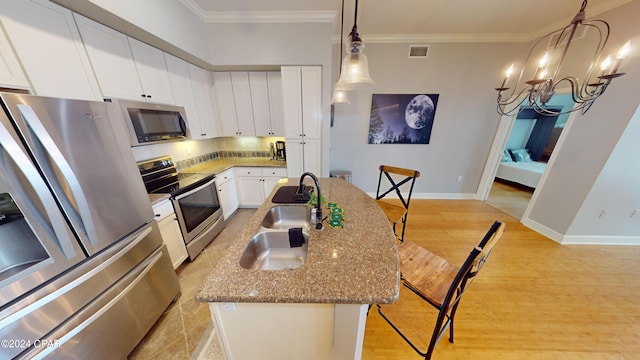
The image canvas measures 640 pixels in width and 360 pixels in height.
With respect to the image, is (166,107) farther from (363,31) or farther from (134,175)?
(363,31)

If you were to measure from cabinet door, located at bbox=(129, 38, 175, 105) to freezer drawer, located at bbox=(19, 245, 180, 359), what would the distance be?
163 centimetres

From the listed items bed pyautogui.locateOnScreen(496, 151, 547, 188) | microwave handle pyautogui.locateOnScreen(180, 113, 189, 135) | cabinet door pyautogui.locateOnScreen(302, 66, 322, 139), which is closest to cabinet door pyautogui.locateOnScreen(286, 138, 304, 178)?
cabinet door pyautogui.locateOnScreen(302, 66, 322, 139)

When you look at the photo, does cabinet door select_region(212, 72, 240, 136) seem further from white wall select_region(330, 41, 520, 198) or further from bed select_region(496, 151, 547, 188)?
bed select_region(496, 151, 547, 188)

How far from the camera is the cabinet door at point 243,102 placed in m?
2.86

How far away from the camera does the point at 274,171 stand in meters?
3.02

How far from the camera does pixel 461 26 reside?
2.67 metres

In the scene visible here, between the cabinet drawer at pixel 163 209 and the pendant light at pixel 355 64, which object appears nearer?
the pendant light at pixel 355 64

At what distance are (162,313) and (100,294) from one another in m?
0.66

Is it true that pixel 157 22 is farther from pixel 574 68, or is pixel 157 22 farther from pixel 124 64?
pixel 574 68

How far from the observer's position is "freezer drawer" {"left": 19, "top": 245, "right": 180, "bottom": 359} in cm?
92

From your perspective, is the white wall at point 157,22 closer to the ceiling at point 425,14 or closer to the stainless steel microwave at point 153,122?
the ceiling at point 425,14

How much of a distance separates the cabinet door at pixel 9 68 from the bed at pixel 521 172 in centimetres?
694

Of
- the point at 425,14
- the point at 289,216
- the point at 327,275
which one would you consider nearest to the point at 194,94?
the point at 289,216

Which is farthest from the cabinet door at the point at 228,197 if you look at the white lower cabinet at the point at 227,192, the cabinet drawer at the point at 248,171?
the cabinet drawer at the point at 248,171
